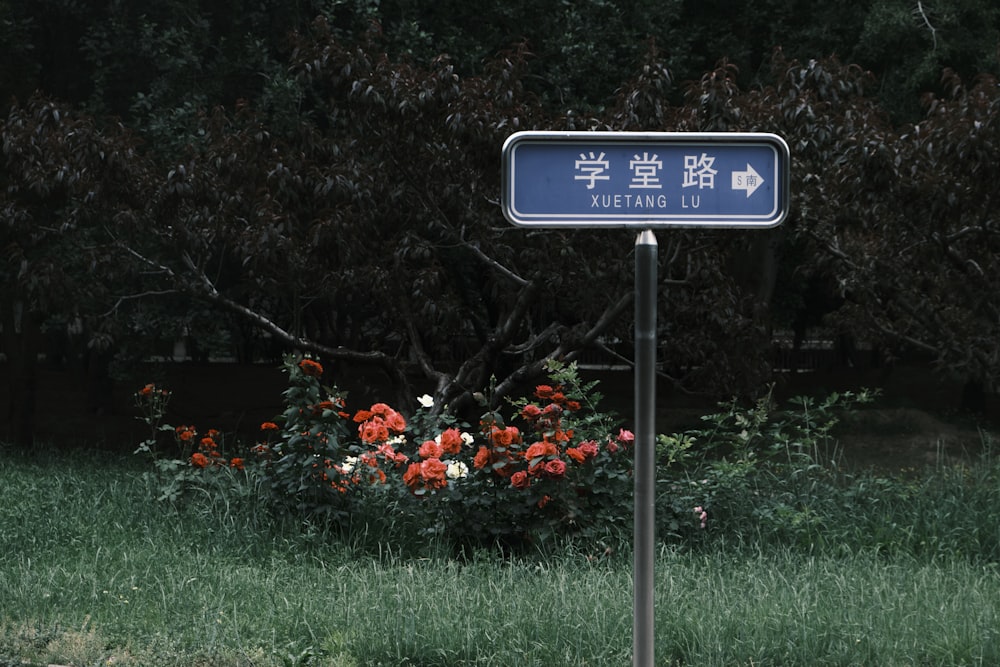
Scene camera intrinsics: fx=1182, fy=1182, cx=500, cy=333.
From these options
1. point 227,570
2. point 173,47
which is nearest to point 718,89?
point 227,570

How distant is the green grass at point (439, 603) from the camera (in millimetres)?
4875

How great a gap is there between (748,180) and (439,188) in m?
6.69

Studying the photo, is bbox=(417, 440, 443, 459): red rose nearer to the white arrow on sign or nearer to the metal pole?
the metal pole

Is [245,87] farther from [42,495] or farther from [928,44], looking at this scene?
[928,44]

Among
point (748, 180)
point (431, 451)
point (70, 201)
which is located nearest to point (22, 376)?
point (70, 201)

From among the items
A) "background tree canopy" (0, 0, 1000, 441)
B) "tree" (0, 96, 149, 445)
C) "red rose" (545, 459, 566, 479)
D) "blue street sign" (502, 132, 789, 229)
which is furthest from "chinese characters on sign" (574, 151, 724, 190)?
"tree" (0, 96, 149, 445)

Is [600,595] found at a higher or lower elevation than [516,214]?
lower

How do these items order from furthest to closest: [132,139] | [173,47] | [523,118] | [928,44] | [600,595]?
[928,44] → [173,47] → [132,139] → [523,118] → [600,595]

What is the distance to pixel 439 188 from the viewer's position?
33.1 ft

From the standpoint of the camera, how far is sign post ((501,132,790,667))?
354 cm

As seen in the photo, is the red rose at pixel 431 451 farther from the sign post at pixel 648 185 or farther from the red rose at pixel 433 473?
the sign post at pixel 648 185

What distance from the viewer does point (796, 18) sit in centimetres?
1734

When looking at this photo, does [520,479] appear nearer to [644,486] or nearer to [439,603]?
[439,603]

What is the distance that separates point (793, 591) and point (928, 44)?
12.6 m
